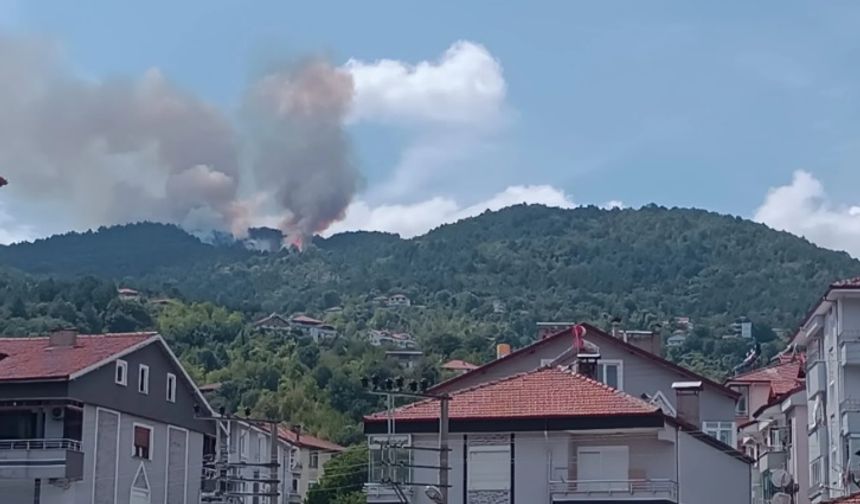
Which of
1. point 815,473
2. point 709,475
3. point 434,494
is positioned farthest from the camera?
point 815,473

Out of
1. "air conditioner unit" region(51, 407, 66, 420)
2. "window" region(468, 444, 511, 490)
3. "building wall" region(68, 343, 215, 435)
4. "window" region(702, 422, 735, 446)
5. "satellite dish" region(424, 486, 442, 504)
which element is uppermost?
"building wall" region(68, 343, 215, 435)

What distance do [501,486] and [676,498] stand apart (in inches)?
216

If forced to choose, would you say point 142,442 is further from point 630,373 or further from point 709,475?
point 709,475

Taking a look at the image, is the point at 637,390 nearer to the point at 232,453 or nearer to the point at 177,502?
the point at 177,502

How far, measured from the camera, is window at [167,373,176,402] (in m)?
78.1

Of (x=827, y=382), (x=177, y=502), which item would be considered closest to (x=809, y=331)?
(x=827, y=382)

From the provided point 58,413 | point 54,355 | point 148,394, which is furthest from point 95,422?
point 148,394

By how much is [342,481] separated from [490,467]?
6986 cm

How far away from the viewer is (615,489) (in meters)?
54.2

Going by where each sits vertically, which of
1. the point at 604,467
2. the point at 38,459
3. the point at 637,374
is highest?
the point at 637,374

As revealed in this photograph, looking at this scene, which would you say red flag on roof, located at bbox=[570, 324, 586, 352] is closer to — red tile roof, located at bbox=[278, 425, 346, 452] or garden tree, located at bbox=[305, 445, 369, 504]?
garden tree, located at bbox=[305, 445, 369, 504]

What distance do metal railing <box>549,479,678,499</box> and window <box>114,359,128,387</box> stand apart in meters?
24.7

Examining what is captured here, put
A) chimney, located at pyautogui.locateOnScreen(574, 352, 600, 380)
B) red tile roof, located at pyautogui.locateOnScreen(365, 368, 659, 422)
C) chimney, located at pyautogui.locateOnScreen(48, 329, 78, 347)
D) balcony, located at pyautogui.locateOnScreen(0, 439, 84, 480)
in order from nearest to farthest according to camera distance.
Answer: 1. red tile roof, located at pyautogui.locateOnScreen(365, 368, 659, 422)
2. chimney, located at pyautogui.locateOnScreen(574, 352, 600, 380)
3. balcony, located at pyautogui.locateOnScreen(0, 439, 84, 480)
4. chimney, located at pyautogui.locateOnScreen(48, 329, 78, 347)

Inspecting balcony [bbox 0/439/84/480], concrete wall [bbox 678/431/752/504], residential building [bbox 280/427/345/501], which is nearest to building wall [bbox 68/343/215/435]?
balcony [bbox 0/439/84/480]
